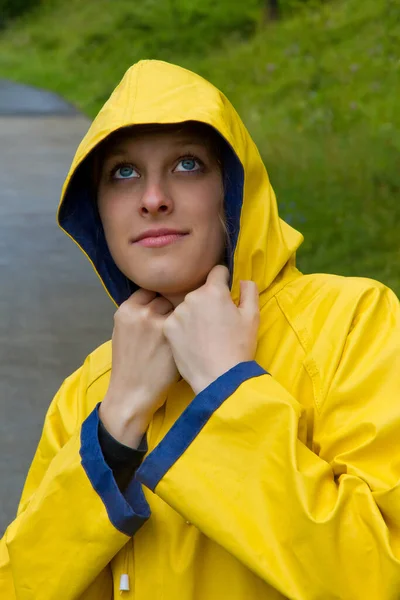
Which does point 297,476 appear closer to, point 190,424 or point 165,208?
point 190,424

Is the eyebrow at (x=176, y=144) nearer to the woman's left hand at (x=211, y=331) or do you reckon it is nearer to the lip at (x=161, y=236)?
the lip at (x=161, y=236)

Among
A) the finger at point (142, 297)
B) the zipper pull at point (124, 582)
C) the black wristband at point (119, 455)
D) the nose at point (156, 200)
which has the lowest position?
the zipper pull at point (124, 582)

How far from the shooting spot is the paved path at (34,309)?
216 inches

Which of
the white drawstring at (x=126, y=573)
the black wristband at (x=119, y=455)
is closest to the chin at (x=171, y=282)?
the black wristband at (x=119, y=455)

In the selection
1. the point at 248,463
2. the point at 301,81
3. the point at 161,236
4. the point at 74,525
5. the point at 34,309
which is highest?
the point at 161,236

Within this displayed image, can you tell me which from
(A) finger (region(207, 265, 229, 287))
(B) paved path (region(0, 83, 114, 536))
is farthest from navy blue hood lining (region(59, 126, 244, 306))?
(B) paved path (region(0, 83, 114, 536))

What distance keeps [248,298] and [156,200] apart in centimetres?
27

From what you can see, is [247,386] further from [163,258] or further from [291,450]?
[163,258]

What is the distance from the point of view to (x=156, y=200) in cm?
207

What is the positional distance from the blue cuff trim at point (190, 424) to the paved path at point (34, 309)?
9.68ft

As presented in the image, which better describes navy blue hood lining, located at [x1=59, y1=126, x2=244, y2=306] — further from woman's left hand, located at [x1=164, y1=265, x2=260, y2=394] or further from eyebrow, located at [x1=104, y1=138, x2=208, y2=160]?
woman's left hand, located at [x1=164, y1=265, x2=260, y2=394]

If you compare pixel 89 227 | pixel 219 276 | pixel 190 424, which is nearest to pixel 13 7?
pixel 89 227

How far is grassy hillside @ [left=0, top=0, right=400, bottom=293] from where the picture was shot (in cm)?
749

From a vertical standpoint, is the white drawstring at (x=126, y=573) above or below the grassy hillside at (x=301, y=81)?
above
